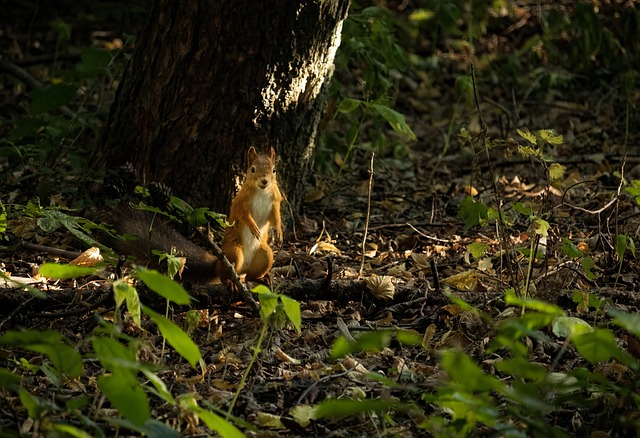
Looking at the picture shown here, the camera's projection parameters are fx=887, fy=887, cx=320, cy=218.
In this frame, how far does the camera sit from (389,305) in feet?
11.7

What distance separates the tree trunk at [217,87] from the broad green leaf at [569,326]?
76.6 inches

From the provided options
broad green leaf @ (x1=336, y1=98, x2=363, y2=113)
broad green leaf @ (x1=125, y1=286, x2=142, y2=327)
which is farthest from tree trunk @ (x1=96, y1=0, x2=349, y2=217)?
broad green leaf @ (x1=125, y1=286, x2=142, y2=327)

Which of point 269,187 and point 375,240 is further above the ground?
point 269,187

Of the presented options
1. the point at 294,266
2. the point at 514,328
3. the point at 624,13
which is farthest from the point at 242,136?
the point at 624,13

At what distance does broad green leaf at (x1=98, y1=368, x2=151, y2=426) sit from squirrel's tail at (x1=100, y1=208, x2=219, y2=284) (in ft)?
4.82

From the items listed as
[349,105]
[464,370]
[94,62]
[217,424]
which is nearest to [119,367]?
[217,424]

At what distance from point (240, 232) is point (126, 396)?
1790 mm

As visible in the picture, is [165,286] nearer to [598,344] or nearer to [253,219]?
[598,344]

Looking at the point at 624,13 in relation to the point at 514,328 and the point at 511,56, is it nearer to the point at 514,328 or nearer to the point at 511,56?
the point at 511,56

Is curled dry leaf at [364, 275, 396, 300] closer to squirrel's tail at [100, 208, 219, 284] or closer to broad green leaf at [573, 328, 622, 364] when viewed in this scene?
squirrel's tail at [100, 208, 219, 284]

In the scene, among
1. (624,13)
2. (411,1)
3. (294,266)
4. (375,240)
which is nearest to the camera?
(294,266)

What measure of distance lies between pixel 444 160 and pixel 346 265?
7.00 ft

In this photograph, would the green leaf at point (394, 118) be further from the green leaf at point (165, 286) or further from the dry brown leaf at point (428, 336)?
the green leaf at point (165, 286)

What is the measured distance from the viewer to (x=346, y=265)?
4.12m
